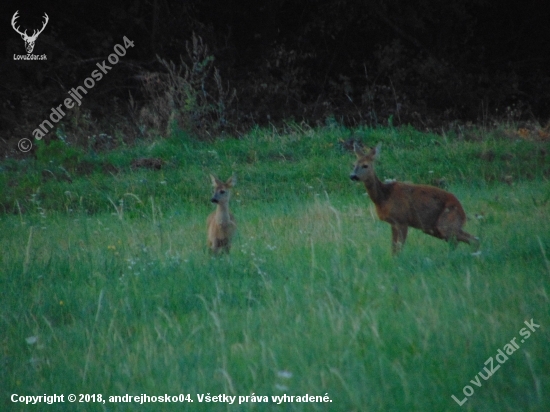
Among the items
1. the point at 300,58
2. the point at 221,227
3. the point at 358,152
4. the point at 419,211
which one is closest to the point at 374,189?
the point at 419,211

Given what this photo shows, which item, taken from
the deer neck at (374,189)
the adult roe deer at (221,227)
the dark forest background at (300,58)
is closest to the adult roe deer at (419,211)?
the deer neck at (374,189)

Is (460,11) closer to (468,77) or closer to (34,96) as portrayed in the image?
(468,77)

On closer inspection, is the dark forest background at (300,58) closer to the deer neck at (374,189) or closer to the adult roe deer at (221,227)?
the adult roe deer at (221,227)

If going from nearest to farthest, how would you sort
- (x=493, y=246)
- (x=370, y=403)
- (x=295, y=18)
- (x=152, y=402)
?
1. (x=370, y=403)
2. (x=152, y=402)
3. (x=493, y=246)
4. (x=295, y=18)

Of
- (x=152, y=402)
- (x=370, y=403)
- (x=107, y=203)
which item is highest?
(x=370, y=403)

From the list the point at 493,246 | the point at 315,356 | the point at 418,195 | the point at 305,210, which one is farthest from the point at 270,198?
the point at 315,356

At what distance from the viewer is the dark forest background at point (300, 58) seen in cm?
2152

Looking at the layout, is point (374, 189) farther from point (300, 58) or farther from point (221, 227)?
point (300, 58)

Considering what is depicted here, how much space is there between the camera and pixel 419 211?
25.4ft

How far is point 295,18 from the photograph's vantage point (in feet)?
79.1

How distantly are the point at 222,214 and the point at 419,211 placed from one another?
2.45 meters

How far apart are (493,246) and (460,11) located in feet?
53.3

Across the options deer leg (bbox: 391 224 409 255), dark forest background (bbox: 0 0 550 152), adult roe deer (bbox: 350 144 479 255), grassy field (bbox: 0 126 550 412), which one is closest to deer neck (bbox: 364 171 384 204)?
adult roe deer (bbox: 350 144 479 255)

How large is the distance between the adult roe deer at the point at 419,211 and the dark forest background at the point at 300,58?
40.1 ft
